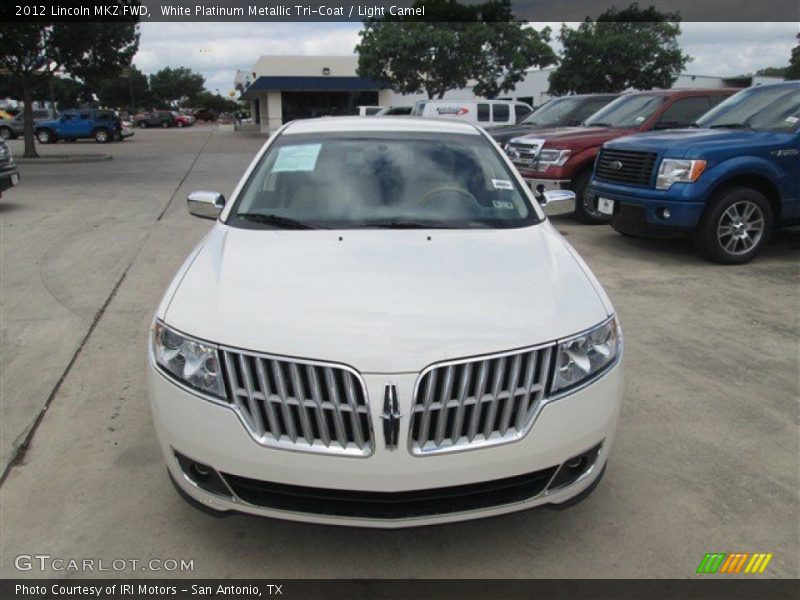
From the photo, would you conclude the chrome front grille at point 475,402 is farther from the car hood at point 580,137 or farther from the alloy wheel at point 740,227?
the car hood at point 580,137

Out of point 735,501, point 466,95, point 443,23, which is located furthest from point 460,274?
point 466,95

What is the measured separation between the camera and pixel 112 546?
9.16 ft

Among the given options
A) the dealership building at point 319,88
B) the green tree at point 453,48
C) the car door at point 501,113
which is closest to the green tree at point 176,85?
the dealership building at point 319,88

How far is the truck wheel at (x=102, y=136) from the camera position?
117ft

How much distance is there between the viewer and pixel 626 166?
773cm

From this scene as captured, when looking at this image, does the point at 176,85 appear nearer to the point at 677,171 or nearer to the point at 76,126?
the point at 76,126

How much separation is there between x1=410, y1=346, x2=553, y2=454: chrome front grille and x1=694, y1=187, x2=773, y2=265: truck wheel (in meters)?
5.57

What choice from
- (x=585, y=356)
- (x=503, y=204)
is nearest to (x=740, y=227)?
(x=503, y=204)

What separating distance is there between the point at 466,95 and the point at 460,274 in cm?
3670

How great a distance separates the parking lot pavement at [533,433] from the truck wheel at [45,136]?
32.3 meters

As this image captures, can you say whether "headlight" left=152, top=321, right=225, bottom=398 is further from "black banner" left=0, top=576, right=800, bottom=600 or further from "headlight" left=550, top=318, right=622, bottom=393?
"headlight" left=550, top=318, right=622, bottom=393

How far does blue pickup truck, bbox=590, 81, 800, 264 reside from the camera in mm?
7035

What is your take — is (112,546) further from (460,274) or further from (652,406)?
(652,406)

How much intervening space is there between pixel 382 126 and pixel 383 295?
6.56ft
